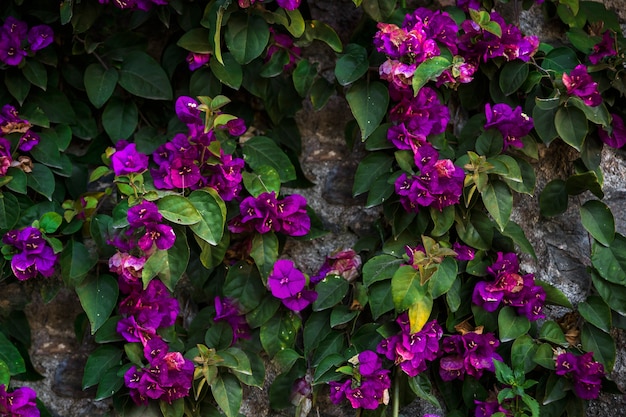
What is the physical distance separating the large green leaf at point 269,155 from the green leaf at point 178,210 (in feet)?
0.83

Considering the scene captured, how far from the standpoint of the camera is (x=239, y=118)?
5.52ft

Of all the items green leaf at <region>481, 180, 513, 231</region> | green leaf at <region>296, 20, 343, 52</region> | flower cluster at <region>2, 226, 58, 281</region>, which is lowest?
flower cluster at <region>2, 226, 58, 281</region>

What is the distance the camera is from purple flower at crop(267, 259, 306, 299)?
161 centimetres

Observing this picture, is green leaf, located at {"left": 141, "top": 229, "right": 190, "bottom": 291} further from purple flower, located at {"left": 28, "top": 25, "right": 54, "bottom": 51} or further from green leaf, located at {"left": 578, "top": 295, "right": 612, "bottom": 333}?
green leaf, located at {"left": 578, "top": 295, "right": 612, "bottom": 333}

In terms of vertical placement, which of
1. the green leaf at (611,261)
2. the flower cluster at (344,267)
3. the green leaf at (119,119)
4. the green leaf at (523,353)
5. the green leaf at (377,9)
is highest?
the green leaf at (377,9)

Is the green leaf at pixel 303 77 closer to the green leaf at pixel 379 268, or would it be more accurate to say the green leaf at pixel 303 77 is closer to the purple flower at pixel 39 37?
the green leaf at pixel 379 268

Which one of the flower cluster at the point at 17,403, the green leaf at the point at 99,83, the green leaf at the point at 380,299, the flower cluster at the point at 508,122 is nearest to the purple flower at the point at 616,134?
the flower cluster at the point at 508,122

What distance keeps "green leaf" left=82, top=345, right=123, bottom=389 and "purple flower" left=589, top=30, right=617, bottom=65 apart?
1.15 meters

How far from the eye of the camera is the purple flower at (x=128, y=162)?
1.51 metres

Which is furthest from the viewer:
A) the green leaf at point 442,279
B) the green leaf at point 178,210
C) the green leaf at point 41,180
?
the green leaf at point 41,180

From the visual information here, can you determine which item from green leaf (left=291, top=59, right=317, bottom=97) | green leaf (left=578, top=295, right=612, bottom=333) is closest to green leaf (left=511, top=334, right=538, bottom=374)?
green leaf (left=578, top=295, right=612, bottom=333)

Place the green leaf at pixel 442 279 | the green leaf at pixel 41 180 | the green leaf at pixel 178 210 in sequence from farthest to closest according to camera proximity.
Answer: the green leaf at pixel 41 180
the green leaf at pixel 442 279
the green leaf at pixel 178 210

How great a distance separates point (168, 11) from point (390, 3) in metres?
0.46

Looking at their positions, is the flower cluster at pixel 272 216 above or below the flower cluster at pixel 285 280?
above
